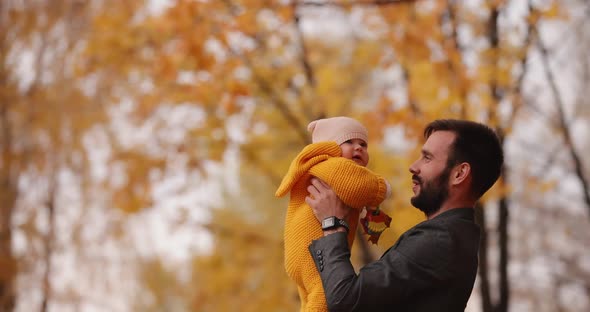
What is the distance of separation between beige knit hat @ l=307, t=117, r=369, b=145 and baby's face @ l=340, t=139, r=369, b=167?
0.02 metres

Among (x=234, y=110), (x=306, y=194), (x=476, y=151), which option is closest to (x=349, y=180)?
(x=306, y=194)

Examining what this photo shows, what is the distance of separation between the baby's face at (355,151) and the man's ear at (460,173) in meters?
0.33

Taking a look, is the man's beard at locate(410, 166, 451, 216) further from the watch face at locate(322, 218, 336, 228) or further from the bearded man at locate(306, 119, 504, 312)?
the watch face at locate(322, 218, 336, 228)

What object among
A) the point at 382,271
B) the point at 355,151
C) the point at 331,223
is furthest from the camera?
the point at 355,151

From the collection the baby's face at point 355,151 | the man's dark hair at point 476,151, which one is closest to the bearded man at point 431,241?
the man's dark hair at point 476,151

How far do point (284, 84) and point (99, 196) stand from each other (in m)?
4.12

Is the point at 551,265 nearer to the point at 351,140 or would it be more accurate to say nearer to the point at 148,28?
the point at 148,28

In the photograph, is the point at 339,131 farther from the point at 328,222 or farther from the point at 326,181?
the point at 328,222

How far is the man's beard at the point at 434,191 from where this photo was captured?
89.4 inches

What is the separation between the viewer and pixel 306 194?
2363 mm

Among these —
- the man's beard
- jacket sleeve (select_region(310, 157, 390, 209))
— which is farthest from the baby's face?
the man's beard

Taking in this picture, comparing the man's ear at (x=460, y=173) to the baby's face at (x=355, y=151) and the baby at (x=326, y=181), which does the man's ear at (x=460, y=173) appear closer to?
the baby at (x=326, y=181)

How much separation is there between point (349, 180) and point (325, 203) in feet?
0.35

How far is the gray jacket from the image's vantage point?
2.01m
